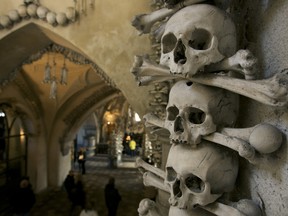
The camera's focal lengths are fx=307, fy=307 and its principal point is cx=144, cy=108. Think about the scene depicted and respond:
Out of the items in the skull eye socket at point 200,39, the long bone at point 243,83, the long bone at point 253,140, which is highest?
the skull eye socket at point 200,39

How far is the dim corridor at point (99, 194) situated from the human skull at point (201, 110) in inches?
183

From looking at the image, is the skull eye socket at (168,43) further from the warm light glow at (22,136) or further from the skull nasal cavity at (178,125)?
the warm light glow at (22,136)

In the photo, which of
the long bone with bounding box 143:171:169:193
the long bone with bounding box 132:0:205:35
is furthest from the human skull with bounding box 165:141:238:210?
the long bone with bounding box 132:0:205:35

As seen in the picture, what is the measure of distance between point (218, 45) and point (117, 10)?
1632 millimetres

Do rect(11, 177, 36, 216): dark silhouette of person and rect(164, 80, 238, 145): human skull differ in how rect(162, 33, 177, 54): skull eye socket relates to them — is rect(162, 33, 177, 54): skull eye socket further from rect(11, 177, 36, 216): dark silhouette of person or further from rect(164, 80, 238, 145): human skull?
rect(11, 177, 36, 216): dark silhouette of person

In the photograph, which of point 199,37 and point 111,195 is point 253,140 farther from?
point 111,195

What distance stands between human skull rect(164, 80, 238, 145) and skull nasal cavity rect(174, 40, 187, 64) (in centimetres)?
6

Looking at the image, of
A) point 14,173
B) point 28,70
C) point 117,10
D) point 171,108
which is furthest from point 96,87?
point 171,108

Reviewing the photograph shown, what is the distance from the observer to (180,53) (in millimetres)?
787

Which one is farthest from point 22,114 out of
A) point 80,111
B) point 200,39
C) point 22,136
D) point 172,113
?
point 200,39

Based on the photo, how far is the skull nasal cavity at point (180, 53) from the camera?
2.51 ft

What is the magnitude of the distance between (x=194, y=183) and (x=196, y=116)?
0.57 ft

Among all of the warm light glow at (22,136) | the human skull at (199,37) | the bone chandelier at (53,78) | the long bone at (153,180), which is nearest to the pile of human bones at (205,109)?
the human skull at (199,37)

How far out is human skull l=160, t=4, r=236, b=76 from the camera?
722mm
